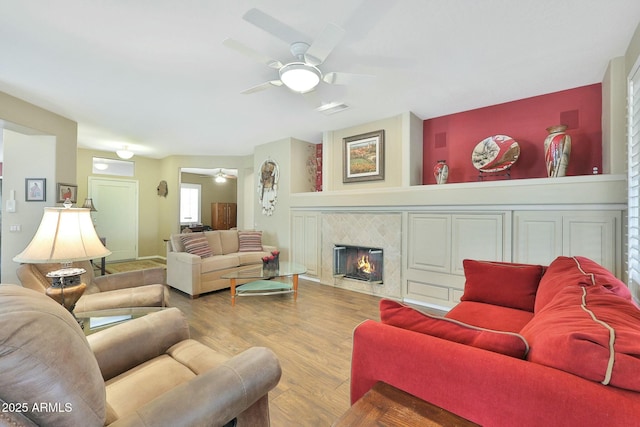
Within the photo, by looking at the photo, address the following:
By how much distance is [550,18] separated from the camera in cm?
200

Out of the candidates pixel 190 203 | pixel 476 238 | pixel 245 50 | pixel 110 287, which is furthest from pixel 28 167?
pixel 476 238

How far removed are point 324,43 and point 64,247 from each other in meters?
2.00

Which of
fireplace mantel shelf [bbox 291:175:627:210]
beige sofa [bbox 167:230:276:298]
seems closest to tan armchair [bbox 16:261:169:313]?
beige sofa [bbox 167:230:276:298]

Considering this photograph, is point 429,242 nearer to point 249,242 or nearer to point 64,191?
point 249,242

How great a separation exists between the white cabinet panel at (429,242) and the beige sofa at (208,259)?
2473 mm

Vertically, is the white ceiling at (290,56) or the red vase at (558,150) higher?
the white ceiling at (290,56)

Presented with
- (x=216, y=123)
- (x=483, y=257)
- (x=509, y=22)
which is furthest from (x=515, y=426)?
(x=216, y=123)

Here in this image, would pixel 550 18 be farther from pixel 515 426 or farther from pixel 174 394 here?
pixel 174 394

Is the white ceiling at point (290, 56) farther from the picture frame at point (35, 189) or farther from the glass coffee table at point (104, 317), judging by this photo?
the glass coffee table at point (104, 317)

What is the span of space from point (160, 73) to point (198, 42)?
80 centimetres

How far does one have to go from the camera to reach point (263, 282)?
13.7 ft

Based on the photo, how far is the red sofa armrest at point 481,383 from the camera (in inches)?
26.6

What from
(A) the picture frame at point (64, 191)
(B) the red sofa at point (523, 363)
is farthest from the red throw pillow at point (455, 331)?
(A) the picture frame at point (64, 191)

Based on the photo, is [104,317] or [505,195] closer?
[104,317]
